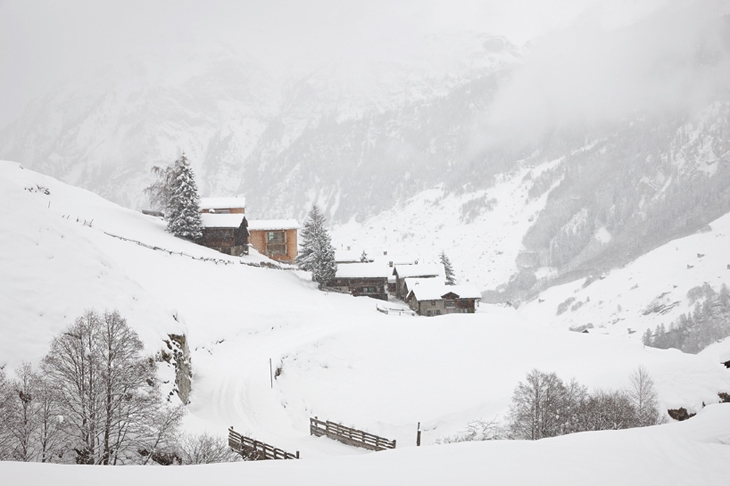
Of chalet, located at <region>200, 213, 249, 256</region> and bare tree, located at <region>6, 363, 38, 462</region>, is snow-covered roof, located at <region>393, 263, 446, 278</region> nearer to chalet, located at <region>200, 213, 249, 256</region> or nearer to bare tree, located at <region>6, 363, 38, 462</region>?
chalet, located at <region>200, 213, 249, 256</region>

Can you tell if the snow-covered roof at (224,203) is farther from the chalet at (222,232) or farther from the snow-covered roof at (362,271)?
the snow-covered roof at (362,271)

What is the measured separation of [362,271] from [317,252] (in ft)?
32.9

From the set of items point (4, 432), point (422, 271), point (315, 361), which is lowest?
point (315, 361)

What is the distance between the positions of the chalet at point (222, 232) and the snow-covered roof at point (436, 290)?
92.4 ft

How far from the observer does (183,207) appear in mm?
59781

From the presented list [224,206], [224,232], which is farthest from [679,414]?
[224,206]

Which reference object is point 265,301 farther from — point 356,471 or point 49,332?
point 356,471

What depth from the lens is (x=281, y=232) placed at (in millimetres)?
77375

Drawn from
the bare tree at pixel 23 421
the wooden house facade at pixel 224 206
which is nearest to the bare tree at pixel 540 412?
the bare tree at pixel 23 421

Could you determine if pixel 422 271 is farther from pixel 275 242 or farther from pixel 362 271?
pixel 275 242

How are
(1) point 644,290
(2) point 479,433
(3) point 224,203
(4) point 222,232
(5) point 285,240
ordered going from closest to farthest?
(2) point 479,433, (4) point 222,232, (3) point 224,203, (5) point 285,240, (1) point 644,290

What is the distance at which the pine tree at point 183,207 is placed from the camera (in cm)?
5909

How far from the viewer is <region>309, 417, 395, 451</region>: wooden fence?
22.8 metres

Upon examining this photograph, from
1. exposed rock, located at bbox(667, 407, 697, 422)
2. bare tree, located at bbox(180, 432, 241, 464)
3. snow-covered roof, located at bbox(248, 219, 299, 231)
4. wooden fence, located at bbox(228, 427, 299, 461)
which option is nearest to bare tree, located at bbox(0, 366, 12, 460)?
bare tree, located at bbox(180, 432, 241, 464)
